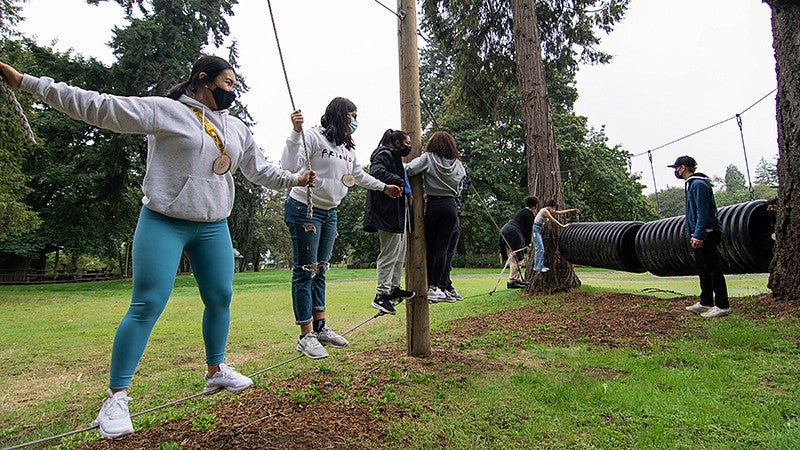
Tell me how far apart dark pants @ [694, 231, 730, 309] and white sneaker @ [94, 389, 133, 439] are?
17.6 ft

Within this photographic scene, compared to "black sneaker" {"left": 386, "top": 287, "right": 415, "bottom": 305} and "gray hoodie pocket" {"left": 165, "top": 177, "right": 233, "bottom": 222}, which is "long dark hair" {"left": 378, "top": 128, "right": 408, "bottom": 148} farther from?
"gray hoodie pocket" {"left": 165, "top": 177, "right": 233, "bottom": 222}

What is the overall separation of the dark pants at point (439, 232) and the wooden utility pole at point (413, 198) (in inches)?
4.4

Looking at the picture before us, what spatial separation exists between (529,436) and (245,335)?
4.37 meters

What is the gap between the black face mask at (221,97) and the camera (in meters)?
2.50

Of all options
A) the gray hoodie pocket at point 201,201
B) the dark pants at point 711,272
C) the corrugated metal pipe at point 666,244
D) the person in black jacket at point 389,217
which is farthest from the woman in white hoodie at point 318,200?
the corrugated metal pipe at point 666,244

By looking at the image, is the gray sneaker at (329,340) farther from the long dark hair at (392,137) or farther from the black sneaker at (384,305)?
the long dark hair at (392,137)

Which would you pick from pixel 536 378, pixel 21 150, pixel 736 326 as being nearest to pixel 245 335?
pixel 536 378

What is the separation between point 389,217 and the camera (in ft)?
12.3

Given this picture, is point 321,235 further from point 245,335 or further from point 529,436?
point 245,335

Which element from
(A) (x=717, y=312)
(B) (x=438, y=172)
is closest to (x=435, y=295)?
(B) (x=438, y=172)

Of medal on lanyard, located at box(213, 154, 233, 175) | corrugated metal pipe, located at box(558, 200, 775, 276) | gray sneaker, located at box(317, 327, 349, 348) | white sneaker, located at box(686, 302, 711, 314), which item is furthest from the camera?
corrugated metal pipe, located at box(558, 200, 775, 276)

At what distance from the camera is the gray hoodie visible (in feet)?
13.3

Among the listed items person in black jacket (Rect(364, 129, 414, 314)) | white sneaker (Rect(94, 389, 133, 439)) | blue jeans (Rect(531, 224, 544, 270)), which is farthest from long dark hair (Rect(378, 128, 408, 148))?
blue jeans (Rect(531, 224, 544, 270))

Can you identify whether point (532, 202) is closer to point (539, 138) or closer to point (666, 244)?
point (539, 138)
